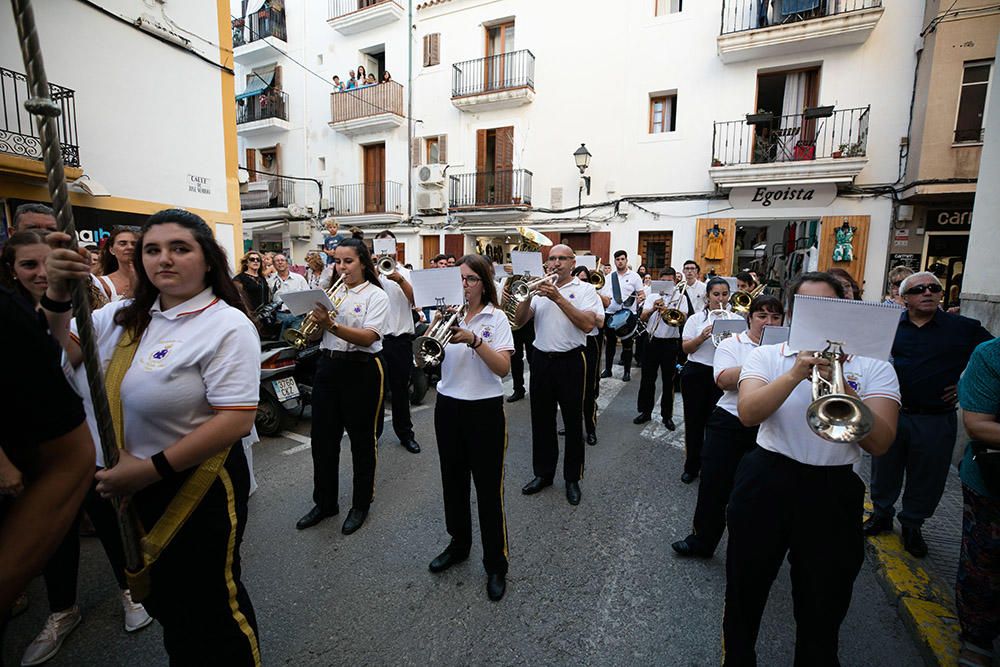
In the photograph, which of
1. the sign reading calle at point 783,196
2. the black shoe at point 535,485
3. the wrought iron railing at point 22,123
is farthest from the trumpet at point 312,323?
the sign reading calle at point 783,196

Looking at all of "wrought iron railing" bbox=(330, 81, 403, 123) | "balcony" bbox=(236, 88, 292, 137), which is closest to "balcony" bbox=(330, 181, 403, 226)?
"wrought iron railing" bbox=(330, 81, 403, 123)

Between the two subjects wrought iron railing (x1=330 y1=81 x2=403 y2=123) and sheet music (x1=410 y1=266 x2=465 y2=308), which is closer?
sheet music (x1=410 y1=266 x2=465 y2=308)

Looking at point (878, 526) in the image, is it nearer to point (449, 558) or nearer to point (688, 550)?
point (688, 550)

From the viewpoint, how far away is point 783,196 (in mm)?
11930

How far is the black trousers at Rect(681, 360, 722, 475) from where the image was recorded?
4.34 m

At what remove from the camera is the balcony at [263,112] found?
19344 millimetres

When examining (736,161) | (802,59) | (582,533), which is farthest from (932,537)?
(802,59)

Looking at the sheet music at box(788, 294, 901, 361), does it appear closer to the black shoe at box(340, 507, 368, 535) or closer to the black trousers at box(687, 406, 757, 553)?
the black trousers at box(687, 406, 757, 553)

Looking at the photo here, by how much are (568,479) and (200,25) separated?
39.9 feet

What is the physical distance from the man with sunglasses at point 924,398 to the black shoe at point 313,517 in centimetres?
421

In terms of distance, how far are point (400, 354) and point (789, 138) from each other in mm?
11818

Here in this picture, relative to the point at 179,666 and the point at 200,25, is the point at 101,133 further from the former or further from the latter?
the point at 179,666

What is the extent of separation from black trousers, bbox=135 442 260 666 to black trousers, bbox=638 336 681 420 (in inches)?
205

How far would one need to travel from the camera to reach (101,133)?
8.84m
